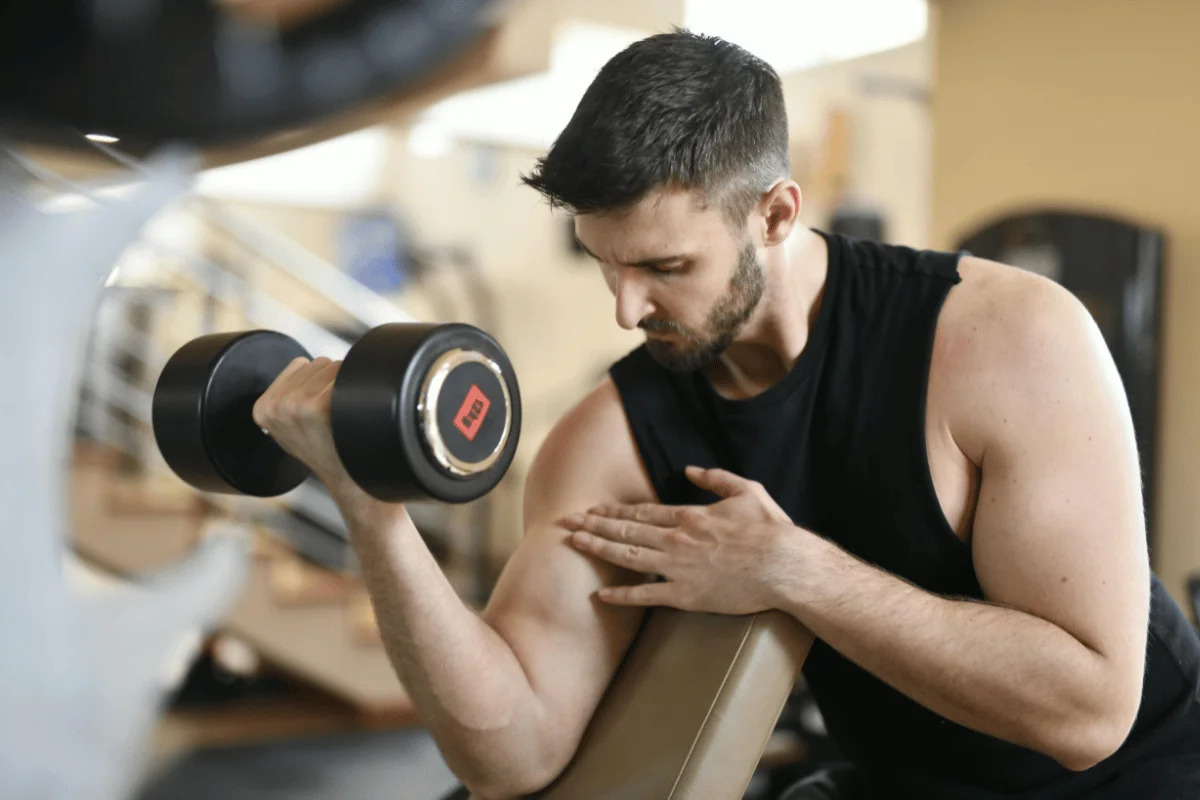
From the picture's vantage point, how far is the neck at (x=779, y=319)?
1271 mm

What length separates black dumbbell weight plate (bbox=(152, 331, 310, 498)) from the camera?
1055mm

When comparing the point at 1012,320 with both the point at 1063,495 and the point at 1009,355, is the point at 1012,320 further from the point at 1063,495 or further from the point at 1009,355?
the point at 1063,495

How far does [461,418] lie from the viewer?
948 millimetres

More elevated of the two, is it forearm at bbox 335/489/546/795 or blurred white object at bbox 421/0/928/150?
blurred white object at bbox 421/0/928/150

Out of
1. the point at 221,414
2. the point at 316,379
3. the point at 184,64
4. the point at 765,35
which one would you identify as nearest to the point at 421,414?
the point at 316,379

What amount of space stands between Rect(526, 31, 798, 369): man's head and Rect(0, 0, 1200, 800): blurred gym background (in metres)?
1.21

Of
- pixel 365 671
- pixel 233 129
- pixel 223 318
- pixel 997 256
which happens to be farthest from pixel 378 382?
pixel 223 318

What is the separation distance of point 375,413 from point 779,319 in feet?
1.79

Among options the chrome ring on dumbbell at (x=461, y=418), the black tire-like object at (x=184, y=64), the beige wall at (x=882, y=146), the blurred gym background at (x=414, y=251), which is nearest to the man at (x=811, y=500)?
the chrome ring on dumbbell at (x=461, y=418)

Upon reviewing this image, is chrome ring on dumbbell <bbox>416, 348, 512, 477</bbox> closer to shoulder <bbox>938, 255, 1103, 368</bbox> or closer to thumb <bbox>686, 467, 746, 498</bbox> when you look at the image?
thumb <bbox>686, 467, 746, 498</bbox>

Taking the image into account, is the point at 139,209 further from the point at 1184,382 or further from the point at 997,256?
the point at 1184,382

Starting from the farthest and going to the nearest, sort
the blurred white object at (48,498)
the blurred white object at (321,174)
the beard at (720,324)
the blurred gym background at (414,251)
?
the blurred white object at (321,174), the blurred gym background at (414,251), the blurred white object at (48,498), the beard at (720,324)

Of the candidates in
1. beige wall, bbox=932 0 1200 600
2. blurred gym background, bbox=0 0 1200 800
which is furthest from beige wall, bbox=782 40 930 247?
beige wall, bbox=932 0 1200 600

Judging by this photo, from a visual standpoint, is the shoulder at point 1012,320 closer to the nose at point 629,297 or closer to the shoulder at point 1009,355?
the shoulder at point 1009,355
